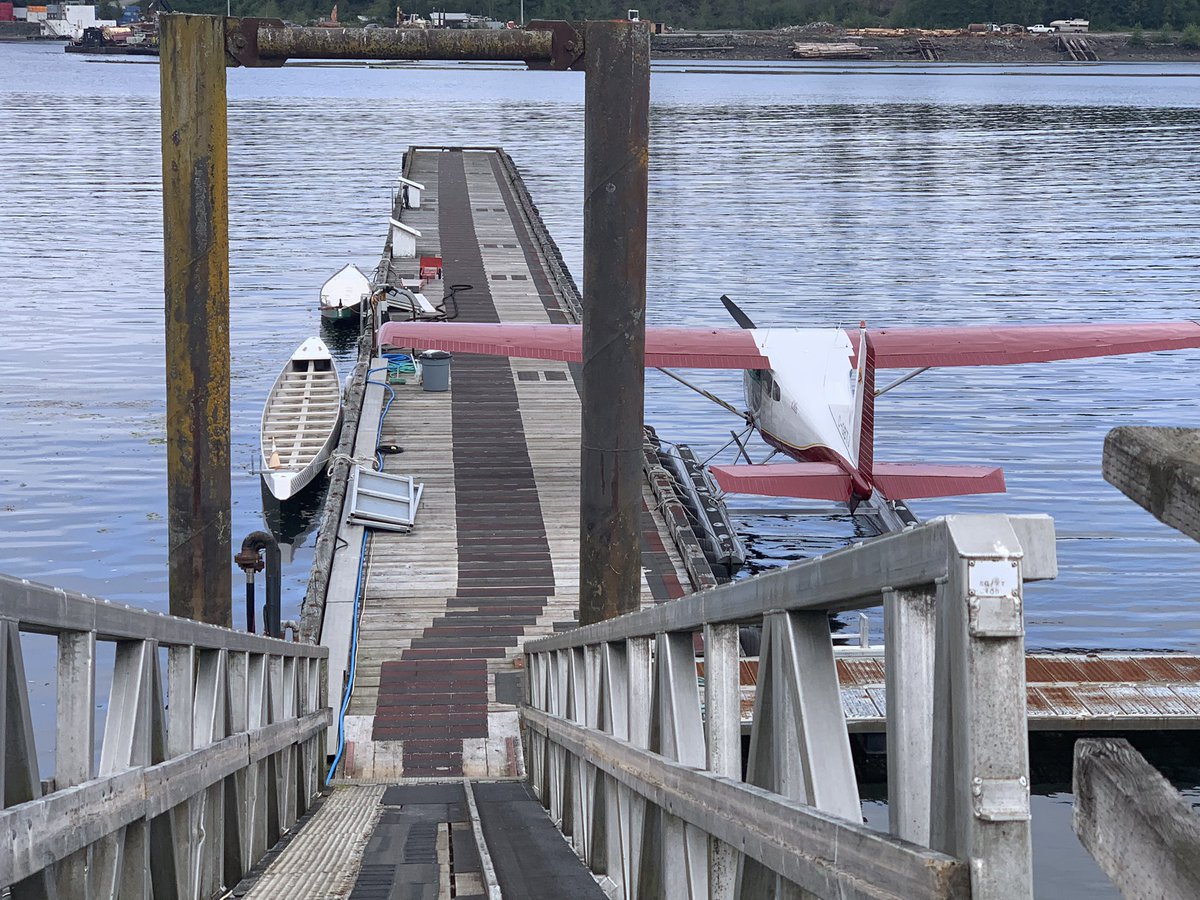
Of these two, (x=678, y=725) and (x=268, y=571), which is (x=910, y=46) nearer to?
(x=268, y=571)

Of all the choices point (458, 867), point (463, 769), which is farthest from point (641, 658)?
point (463, 769)

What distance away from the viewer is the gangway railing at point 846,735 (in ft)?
6.72

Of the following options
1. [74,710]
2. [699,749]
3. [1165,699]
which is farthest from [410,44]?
[1165,699]

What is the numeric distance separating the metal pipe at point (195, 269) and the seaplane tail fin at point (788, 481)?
13202 millimetres

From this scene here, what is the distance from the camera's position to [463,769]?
12.6 metres

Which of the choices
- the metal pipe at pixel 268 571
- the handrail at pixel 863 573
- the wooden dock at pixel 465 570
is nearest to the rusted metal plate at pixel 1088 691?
the wooden dock at pixel 465 570

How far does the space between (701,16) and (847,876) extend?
200 metres

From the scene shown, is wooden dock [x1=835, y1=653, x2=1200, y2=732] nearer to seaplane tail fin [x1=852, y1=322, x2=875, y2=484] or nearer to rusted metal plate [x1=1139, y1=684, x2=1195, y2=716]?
rusted metal plate [x1=1139, y1=684, x2=1195, y2=716]

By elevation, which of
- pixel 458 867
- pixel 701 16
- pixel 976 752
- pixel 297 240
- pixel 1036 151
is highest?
pixel 701 16

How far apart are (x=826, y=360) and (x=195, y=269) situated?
17630 mm

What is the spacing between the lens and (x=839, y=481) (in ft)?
69.1

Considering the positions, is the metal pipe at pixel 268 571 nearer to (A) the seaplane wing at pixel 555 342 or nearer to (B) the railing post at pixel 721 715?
(A) the seaplane wing at pixel 555 342

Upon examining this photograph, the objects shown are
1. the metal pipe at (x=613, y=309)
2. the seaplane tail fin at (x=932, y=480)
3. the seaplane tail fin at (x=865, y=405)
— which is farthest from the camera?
the seaplane tail fin at (x=865, y=405)

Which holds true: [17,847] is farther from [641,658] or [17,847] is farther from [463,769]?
[463,769]
